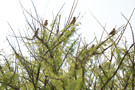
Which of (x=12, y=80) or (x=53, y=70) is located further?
(x=12, y=80)

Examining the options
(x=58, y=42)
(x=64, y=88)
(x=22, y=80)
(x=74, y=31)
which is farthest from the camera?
(x=22, y=80)

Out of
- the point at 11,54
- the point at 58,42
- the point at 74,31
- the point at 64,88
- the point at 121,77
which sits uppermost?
the point at 11,54

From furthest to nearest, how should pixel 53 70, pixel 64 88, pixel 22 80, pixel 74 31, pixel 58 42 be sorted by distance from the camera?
→ pixel 22 80, pixel 74 31, pixel 58 42, pixel 53 70, pixel 64 88

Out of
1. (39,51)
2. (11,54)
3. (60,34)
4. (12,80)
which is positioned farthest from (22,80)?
(60,34)

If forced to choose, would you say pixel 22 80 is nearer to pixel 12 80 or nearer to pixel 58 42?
pixel 12 80

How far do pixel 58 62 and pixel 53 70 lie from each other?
0.26 metres

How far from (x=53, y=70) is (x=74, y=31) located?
2.98 feet

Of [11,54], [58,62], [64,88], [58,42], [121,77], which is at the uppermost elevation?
[11,54]

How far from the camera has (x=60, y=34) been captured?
3150mm

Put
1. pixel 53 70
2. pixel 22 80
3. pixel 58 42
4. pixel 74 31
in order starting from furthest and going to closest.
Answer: pixel 22 80 → pixel 74 31 → pixel 58 42 → pixel 53 70

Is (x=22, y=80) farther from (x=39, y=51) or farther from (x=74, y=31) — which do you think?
(x=74, y=31)

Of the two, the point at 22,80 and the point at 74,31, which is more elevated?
the point at 74,31

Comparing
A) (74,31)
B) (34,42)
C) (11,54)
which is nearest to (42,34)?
(34,42)

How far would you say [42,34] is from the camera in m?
3.26
